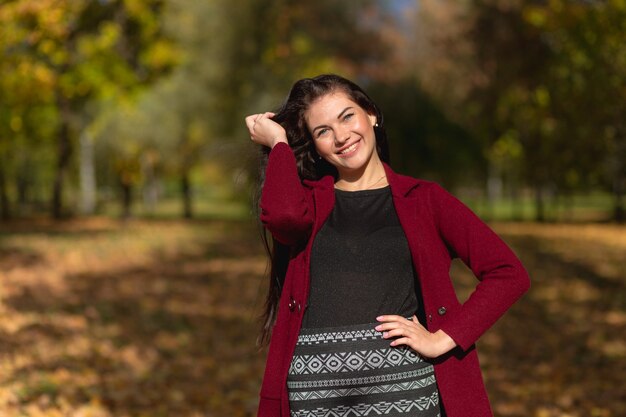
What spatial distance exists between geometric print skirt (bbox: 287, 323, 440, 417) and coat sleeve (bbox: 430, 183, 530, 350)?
0.18 metres

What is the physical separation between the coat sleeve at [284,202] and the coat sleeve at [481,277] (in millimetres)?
484

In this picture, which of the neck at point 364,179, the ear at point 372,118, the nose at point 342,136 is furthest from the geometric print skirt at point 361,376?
the ear at point 372,118

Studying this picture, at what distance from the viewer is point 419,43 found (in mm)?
41750

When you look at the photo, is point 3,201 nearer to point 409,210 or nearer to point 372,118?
point 372,118

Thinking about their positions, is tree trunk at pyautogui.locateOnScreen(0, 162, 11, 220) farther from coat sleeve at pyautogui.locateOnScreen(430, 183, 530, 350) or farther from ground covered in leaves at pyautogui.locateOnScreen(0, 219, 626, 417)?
coat sleeve at pyautogui.locateOnScreen(430, 183, 530, 350)

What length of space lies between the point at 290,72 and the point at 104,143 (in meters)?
9.43

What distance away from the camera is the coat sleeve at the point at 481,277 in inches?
93.4

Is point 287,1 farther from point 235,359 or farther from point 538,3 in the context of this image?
point 235,359

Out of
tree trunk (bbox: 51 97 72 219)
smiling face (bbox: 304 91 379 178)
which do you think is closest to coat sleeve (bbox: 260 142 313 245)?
smiling face (bbox: 304 91 379 178)

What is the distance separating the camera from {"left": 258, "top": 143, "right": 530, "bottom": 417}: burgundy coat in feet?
7.81

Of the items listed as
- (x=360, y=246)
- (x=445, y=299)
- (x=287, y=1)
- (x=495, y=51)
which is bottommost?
(x=445, y=299)

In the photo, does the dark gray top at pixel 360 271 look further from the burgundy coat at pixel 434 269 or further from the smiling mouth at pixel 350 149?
the smiling mouth at pixel 350 149

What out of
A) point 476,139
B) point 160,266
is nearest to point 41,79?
point 160,266

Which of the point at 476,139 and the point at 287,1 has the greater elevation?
the point at 287,1
